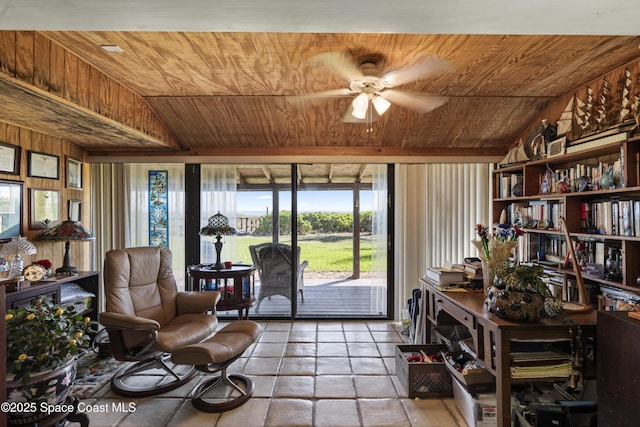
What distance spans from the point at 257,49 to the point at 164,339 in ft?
7.01

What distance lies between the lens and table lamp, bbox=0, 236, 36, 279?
2.54m

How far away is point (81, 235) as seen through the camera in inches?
117

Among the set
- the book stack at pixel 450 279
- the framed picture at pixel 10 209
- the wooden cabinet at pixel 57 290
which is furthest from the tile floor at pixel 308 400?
the framed picture at pixel 10 209

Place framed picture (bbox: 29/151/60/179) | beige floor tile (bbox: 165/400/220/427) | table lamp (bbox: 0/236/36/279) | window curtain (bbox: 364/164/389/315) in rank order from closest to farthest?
beige floor tile (bbox: 165/400/220/427), table lamp (bbox: 0/236/36/279), framed picture (bbox: 29/151/60/179), window curtain (bbox: 364/164/389/315)

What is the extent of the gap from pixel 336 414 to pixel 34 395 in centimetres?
173

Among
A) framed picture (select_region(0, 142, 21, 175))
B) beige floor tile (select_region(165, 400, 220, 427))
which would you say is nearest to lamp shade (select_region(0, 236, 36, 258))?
framed picture (select_region(0, 142, 21, 175))

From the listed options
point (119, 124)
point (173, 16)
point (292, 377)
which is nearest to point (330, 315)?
point (292, 377)

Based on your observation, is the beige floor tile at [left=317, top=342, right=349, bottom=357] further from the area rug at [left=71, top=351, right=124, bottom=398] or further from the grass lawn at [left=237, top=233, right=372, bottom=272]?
Result: the area rug at [left=71, top=351, right=124, bottom=398]

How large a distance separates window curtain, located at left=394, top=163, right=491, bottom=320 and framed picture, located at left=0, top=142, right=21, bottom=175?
3.78 meters

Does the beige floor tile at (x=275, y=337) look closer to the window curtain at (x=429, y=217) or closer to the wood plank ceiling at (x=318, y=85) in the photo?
the window curtain at (x=429, y=217)

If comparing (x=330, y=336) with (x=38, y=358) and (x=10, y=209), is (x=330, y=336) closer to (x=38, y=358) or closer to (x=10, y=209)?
(x=38, y=358)

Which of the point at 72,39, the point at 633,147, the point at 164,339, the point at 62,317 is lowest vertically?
the point at 164,339

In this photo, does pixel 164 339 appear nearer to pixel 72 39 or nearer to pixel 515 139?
pixel 72 39

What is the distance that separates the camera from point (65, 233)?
9.57 feet
